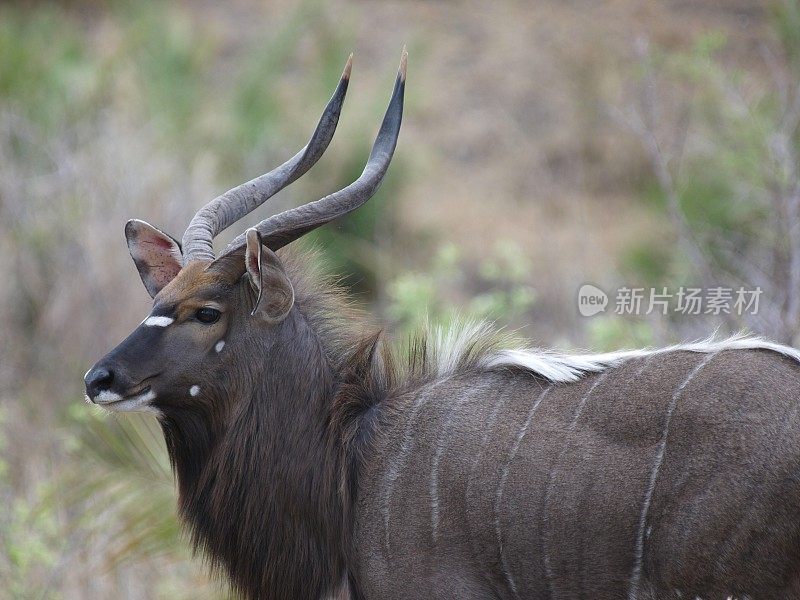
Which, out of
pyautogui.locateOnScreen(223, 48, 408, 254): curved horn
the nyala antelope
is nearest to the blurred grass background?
the nyala antelope

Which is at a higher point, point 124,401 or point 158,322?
point 158,322

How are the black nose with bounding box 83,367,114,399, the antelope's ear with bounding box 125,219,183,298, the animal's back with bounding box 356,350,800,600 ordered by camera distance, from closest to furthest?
the animal's back with bounding box 356,350,800,600, the black nose with bounding box 83,367,114,399, the antelope's ear with bounding box 125,219,183,298

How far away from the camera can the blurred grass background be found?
5.48m

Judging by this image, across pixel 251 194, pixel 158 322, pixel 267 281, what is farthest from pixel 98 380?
pixel 251 194

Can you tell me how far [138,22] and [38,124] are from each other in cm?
Answer: 226

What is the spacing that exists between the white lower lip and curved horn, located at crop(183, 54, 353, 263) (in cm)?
53

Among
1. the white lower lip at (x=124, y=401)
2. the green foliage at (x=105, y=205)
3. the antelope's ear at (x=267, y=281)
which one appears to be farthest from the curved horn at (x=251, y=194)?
the green foliage at (x=105, y=205)

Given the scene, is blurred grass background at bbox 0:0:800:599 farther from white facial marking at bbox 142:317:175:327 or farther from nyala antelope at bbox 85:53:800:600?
white facial marking at bbox 142:317:175:327

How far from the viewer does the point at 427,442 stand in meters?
3.45

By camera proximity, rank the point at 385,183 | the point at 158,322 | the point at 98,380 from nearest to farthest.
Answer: the point at 98,380 < the point at 158,322 < the point at 385,183

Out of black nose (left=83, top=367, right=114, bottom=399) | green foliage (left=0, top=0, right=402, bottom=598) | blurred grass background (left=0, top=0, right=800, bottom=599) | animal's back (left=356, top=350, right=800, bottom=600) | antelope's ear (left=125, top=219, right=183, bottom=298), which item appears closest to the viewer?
animal's back (left=356, top=350, right=800, bottom=600)

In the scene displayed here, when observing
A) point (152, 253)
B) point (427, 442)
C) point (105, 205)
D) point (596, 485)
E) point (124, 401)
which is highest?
point (105, 205)

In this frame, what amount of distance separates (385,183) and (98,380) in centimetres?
795

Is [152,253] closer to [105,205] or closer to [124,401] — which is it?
[124,401]
